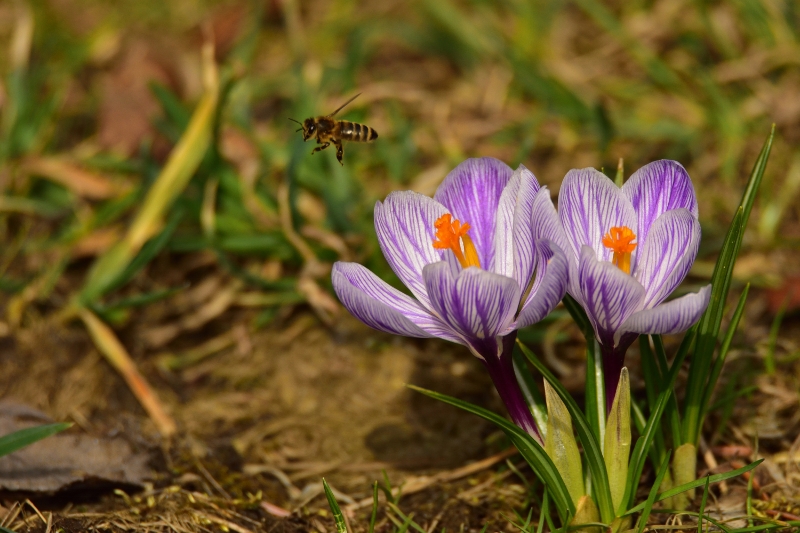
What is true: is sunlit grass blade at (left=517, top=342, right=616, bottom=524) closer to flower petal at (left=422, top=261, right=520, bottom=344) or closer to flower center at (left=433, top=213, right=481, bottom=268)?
flower petal at (left=422, top=261, right=520, bottom=344)

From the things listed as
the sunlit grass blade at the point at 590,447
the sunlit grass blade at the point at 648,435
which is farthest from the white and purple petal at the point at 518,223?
the sunlit grass blade at the point at 648,435

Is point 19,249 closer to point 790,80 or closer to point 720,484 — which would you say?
point 720,484

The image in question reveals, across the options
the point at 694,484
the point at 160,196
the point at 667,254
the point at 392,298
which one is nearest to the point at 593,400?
the point at 694,484

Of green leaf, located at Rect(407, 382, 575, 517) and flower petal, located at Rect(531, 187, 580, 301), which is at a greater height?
flower petal, located at Rect(531, 187, 580, 301)

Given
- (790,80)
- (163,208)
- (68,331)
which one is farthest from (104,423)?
(790,80)

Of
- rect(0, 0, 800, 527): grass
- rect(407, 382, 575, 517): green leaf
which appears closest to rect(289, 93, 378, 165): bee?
rect(0, 0, 800, 527): grass

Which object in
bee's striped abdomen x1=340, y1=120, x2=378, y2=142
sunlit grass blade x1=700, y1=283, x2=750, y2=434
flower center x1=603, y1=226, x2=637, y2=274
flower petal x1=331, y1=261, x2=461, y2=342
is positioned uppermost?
bee's striped abdomen x1=340, y1=120, x2=378, y2=142

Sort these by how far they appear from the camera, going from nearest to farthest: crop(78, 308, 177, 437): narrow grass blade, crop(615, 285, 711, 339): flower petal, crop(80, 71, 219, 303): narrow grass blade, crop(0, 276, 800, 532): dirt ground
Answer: crop(615, 285, 711, 339): flower petal < crop(0, 276, 800, 532): dirt ground < crop(78, 308, 177, 437): narrow grass blade < crop(80, 71, 219, 303): narrow grass blade

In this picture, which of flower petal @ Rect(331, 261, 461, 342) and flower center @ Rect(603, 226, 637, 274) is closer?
flower center @ Rect(603, 226, 637, 274)
